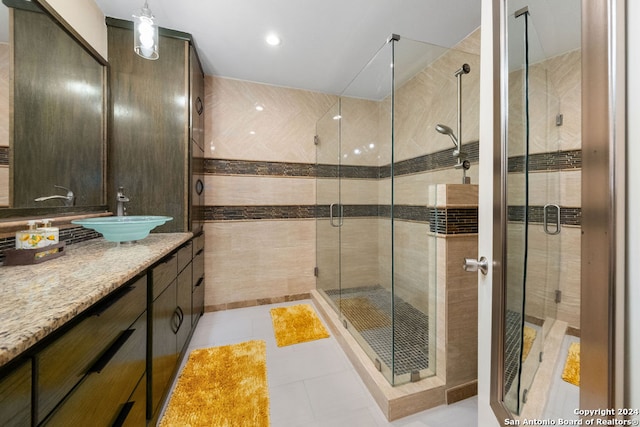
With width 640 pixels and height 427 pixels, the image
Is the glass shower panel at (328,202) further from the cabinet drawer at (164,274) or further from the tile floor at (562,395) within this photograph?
the tile floor at (562,395)

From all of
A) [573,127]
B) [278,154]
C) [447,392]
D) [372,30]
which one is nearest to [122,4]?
[278,154]

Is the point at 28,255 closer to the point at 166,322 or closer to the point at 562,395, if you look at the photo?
the point at 166,322

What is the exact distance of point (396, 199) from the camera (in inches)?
69.0

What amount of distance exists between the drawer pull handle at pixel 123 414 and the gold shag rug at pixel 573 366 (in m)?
1.32

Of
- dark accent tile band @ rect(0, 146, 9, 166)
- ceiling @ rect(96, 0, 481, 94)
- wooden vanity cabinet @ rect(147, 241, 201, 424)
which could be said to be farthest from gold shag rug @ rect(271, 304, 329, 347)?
ceiling @ rect(96, 0, 481, 94)

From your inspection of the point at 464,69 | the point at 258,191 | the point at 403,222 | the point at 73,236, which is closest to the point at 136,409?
the point at 73,236

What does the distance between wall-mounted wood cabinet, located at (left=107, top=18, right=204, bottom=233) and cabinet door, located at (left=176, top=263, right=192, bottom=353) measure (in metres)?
0.45

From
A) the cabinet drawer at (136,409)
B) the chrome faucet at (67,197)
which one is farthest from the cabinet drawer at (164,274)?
the chrome faucet at (67,197)

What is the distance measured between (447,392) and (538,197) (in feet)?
3.99

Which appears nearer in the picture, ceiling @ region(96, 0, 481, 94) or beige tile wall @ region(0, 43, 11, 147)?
beige tile wall @ region(0, 43, 11, 147)

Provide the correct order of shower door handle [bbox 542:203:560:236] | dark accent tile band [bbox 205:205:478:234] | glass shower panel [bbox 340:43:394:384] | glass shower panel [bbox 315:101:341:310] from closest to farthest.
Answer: shower door handle [bbox 542:203:560:236] → dark accent tile band [bbox 205:205:478:234] → glass shower panel [bbox 340:43:394:384] → glass shower panel [bbox 315:101:341:310]

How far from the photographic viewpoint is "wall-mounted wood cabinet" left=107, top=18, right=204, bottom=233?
1.82 m

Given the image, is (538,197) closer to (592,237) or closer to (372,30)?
(592,237)

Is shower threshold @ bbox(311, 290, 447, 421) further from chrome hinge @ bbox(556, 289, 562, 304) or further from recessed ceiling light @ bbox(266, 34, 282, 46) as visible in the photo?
recessed ceiling light @ bbox(266, 34, 282, 46)
